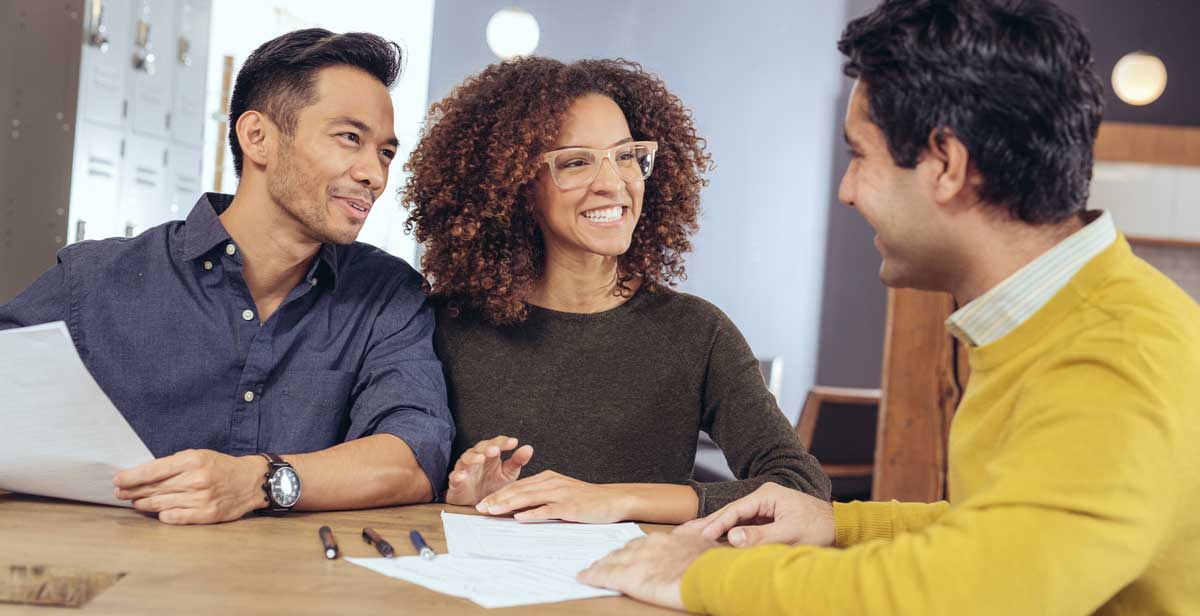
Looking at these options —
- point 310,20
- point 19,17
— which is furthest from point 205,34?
point 310,20

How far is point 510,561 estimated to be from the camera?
3.87 ft

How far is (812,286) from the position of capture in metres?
7.83

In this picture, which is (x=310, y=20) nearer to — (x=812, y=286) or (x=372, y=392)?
(x=812, y=286)

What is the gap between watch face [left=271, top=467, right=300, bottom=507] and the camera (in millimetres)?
1373

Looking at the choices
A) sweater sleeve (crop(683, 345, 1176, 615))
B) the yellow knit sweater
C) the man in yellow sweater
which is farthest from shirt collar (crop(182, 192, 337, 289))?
sweater sleeve (crop(683, 345, 1176, 615))

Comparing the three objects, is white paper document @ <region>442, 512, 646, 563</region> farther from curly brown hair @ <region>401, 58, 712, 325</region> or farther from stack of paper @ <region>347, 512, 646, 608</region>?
curly brown hair @ <region>401, 58, 712, 325</region>

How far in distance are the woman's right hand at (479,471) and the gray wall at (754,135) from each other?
6227 millimetres

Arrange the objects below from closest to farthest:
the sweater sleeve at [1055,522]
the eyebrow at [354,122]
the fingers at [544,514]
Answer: the sweater sleeve at [1055,522], the fingers at [544,514], the eyebrow at [354,122]

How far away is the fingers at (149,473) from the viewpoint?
4.21ft

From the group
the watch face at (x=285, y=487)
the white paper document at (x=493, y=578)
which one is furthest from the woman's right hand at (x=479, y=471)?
the white paper document at (x=493, y=578)

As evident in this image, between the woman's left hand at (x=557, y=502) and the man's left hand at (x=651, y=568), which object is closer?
the man's left hand at (x=651, y=568)

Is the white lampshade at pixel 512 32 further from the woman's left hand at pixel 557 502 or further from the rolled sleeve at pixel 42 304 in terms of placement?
the woman's left hand at pixel 557 502

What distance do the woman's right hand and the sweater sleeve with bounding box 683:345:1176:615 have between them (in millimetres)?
659

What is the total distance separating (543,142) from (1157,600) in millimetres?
1277
